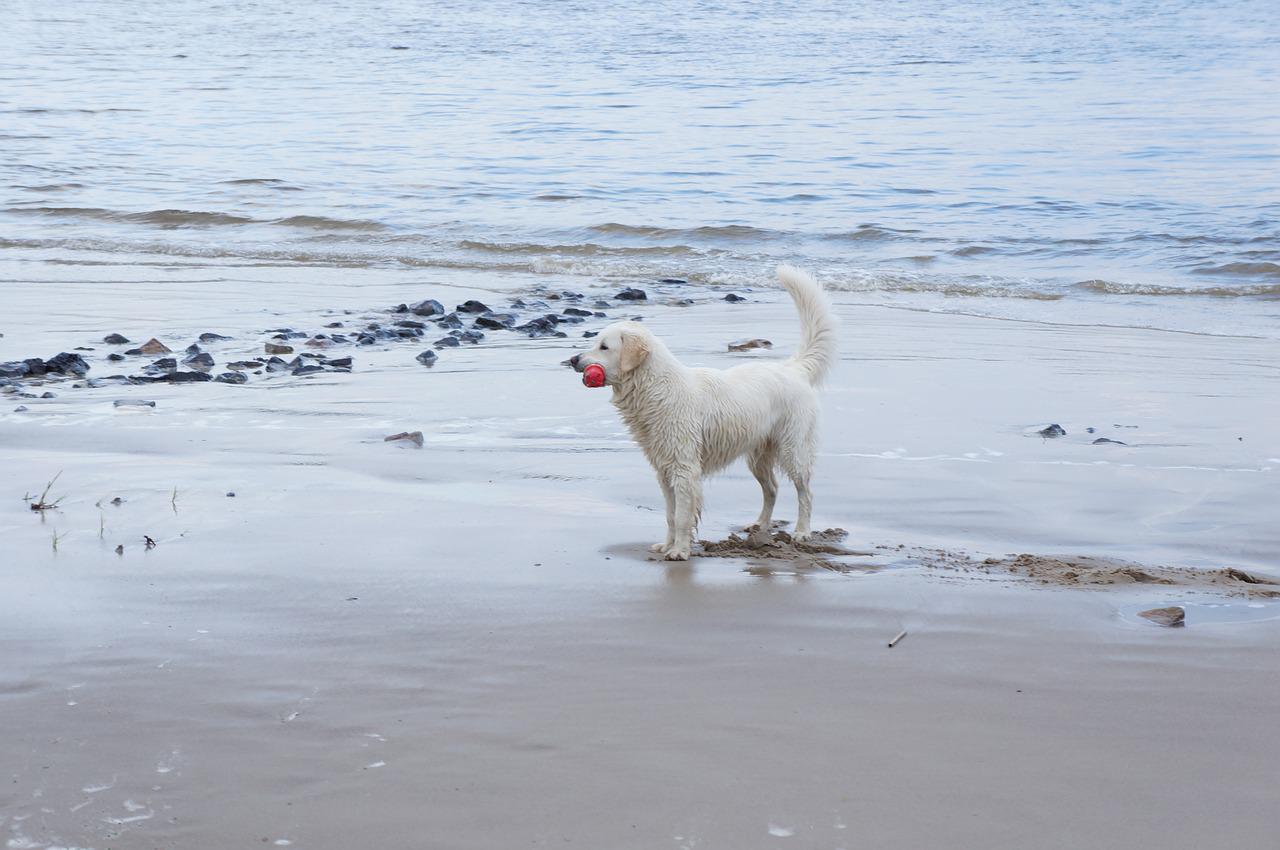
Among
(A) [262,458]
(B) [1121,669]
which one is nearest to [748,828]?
(B) [1121,669]

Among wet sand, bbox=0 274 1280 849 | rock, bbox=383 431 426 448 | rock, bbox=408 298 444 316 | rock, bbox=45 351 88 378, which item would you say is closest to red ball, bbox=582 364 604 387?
wet sand, bbox=0 274 1280 849

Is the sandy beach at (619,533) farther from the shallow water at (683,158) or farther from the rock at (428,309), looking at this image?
the rock at (428,309)

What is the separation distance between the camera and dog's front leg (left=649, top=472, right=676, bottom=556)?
5.86m

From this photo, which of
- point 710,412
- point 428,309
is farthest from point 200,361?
point 710,412

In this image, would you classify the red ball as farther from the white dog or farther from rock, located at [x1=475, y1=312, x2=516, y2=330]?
rock, located at [x1=475, y1=312, x2=516, y2=330]

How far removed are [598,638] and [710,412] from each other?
172 centimetres

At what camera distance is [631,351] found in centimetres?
585

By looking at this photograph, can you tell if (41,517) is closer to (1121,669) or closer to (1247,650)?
(1121,669)

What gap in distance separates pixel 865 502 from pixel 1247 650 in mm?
2423

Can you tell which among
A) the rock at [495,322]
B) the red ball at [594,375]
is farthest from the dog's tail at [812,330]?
the rock at [495,322]

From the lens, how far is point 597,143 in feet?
83.2

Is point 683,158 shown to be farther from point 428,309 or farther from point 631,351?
point 631,351

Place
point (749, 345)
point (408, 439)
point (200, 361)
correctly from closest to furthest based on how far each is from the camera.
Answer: point (408, 439), point (200, 361), point (749, 345)

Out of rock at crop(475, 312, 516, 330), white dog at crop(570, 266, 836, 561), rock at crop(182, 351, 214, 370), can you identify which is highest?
white dog at crop(570, 266, 836, 561)
